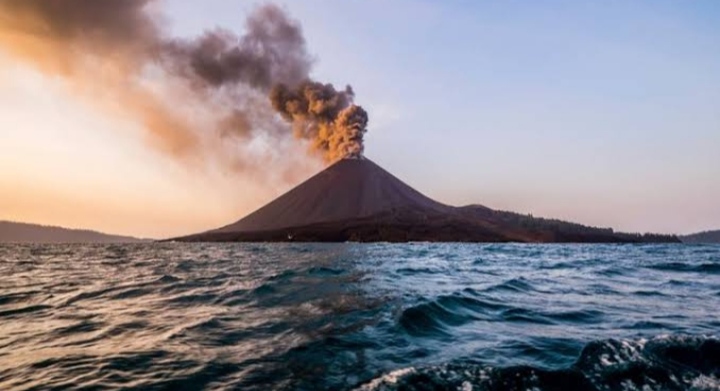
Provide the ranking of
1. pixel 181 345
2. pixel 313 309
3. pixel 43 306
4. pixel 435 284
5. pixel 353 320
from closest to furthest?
pixel 181 345 → pixel 353 320 → pixel 313 309 → pixel 43 306 → pixel 435 284

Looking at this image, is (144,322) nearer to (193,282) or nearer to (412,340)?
(412,340)

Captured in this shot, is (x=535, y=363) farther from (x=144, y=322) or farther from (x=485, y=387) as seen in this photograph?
(x=144, y=322)

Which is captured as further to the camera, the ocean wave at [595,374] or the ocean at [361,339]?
the ocean at [361,339]

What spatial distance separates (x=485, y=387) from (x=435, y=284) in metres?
13.7

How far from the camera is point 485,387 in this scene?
6.68 meters

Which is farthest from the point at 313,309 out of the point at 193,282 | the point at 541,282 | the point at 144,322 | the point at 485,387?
the point at 541,282

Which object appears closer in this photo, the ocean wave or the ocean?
the ocean wave

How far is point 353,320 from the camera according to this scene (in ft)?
39.1

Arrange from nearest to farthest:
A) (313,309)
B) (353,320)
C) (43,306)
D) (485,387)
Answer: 1. (485,387)
2. (353,320)
3. (313,309)
4. (43,306)

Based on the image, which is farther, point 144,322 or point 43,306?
point 43,306

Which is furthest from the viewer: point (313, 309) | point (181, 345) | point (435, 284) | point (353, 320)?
point (435, 284)

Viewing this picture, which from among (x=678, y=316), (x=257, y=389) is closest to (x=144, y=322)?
(x=257, y=389)

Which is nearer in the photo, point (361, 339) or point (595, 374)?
point (595, 374)

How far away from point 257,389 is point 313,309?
697cm
